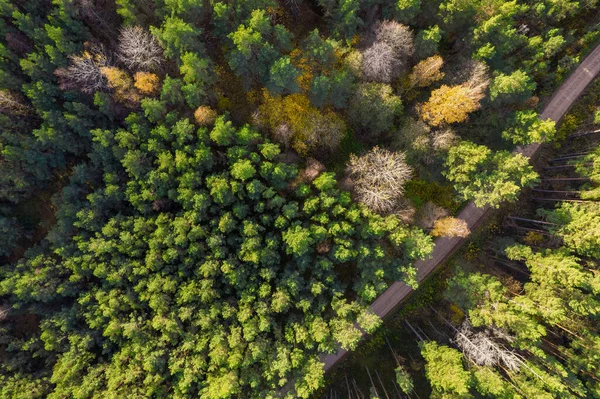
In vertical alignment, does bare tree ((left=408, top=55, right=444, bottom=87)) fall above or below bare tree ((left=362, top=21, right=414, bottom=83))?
below

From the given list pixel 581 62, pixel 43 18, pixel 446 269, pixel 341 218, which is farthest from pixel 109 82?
pixel 581 62

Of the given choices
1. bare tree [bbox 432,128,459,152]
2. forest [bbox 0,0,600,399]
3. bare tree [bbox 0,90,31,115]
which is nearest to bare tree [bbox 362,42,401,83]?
forest [bbox 0,0,600,399]

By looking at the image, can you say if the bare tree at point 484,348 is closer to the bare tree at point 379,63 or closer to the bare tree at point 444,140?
the bare tree at point 444,140

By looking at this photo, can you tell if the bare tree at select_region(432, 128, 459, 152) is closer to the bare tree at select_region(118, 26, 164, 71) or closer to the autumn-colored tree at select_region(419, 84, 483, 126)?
the autumn-colored tree at select_region(419, 84, 483, 126)

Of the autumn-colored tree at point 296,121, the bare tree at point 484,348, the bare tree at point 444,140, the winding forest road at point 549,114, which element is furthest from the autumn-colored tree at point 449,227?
the autumn-colored tree at point 296,121

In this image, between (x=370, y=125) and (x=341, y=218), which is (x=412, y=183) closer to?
(x=370, y=125)

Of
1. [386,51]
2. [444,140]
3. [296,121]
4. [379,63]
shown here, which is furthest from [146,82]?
[444,140]
